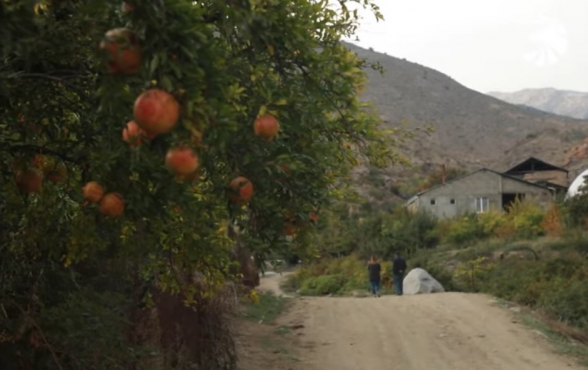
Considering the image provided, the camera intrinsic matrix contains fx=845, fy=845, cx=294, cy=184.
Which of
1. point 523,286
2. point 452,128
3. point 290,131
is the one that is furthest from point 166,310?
point 452,128

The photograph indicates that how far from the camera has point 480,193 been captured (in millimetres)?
53406

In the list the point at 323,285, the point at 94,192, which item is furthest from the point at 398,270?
the point at 94,192

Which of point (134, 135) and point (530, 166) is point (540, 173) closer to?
point (530, 166)

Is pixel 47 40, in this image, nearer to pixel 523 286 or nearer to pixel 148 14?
pixel 148 14

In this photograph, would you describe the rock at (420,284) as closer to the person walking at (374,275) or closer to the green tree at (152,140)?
the person walking at (374,275)

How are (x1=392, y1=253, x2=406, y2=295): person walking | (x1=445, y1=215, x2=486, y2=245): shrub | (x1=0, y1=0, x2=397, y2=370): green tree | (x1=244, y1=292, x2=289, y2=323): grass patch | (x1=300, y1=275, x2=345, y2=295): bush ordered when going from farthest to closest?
1. (x1=445, y1=215, x2=486, y2=245): shrub
2. (x1=300, y1=275, x2=345, y2=295): bush
3. (x1=392, y1=253, x2=406, y2=295): person walking
4. (x1=244, y1=292, x2=289, y2=323): grass patch
5. (x1=0, y1=0, x2=397, y2=370): green tree

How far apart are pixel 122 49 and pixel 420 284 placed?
25152mm

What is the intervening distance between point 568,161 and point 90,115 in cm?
7305

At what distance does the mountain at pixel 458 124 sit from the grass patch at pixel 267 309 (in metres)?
49.6

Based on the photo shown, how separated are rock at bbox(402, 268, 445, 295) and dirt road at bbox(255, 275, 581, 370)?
168 inches

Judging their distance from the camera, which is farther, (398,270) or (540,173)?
(540,173)

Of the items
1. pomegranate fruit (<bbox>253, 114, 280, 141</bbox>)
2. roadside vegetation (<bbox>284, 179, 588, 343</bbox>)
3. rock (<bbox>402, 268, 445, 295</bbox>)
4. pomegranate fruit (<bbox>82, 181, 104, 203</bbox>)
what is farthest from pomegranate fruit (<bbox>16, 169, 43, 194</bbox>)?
rock (<bbox>402, 268, 445, 295</bbox>)

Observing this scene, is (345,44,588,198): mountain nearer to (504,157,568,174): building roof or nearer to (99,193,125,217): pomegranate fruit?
(504,157,568,174): building roof

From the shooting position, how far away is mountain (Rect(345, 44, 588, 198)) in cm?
7988
